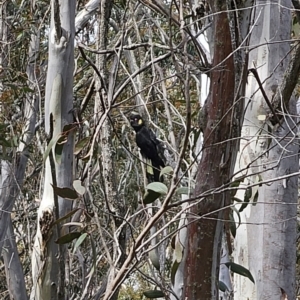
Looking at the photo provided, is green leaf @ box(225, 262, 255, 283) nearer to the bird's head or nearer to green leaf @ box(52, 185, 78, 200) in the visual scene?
green leaf @ box(52, 185, 78, 200)

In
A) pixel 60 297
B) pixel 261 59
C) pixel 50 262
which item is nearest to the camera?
pixel 60 297

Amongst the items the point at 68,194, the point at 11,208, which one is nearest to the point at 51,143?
the point at 68,194

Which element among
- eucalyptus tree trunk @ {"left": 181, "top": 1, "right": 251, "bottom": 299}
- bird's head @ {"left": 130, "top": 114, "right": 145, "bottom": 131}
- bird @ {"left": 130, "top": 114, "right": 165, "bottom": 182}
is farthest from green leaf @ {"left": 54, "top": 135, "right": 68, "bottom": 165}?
bird's head @ {"left": 130, "top": 114, "right": 145, "bottom": 131}

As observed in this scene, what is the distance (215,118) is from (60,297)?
1.87 feet

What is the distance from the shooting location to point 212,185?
1259 millimetres

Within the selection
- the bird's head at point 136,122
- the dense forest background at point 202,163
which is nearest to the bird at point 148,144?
the bird's head at point 136,122

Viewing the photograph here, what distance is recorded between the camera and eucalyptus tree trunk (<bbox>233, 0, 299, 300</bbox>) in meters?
1.80

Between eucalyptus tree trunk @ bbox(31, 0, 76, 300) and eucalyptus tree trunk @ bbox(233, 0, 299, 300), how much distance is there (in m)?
0.52

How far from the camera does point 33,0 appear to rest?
427 cm

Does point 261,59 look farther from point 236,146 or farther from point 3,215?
point 3,215

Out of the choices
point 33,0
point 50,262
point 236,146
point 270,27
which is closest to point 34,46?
point 33,0

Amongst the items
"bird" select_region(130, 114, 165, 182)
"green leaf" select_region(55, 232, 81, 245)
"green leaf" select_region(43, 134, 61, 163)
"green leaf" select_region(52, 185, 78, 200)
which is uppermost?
"bird" select_region(130, 114, 165, 182)

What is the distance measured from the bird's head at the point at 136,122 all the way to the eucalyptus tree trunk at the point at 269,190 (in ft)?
6.25

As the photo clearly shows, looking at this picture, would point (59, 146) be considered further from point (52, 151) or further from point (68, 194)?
point (68, 194)
